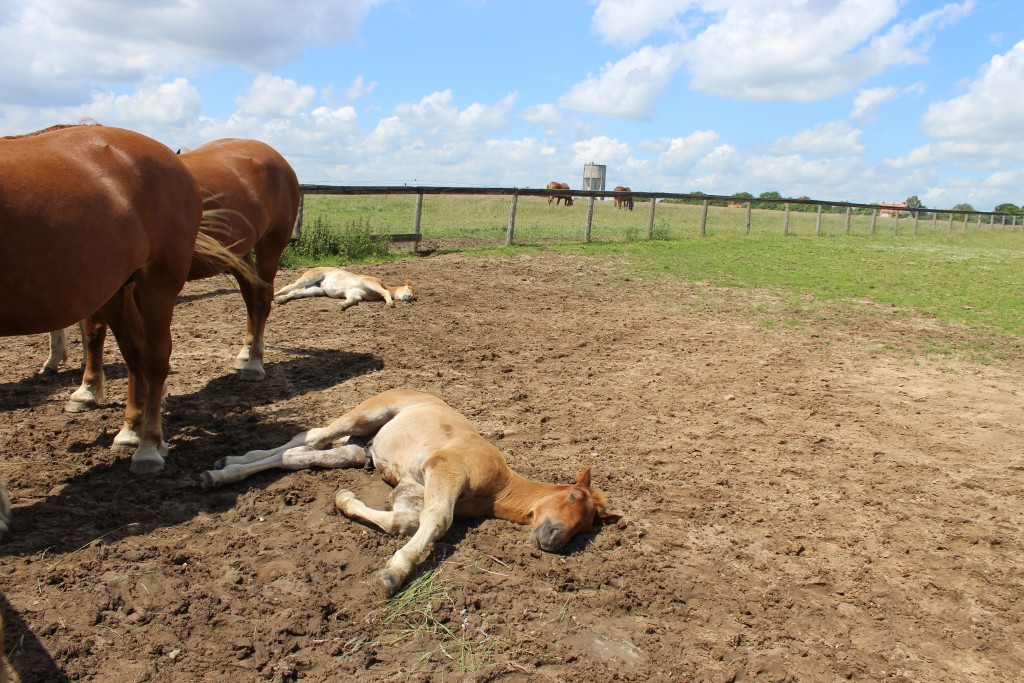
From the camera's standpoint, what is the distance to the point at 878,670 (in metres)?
2.99

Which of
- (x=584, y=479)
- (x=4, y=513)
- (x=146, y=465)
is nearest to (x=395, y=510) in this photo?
(x=584, y=479)

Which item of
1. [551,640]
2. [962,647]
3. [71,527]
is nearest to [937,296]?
[962,647]

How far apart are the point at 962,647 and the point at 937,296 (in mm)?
10687

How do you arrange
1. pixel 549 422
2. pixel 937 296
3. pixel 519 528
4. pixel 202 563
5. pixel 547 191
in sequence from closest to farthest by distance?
pixel 202 563 → pixel 519 528 → pixel 549 422 → pixel 937 296 → pixel 547 191

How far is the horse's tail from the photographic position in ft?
17.1

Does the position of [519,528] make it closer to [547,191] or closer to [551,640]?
[551,640]

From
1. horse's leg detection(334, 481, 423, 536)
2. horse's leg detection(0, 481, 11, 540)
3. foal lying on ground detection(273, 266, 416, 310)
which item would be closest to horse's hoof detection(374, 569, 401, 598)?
horse's leg detection(334, 481, 423, 536)

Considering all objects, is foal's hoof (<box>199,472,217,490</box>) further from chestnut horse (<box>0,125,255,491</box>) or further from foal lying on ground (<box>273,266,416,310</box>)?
foal lying on ground (<box>273,266,416,310</box>)

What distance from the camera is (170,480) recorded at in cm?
426

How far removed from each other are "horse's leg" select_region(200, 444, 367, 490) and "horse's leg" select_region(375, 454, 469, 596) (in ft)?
2.43

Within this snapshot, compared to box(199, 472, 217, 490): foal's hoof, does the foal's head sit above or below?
above

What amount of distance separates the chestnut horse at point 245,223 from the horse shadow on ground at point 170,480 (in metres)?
0.51

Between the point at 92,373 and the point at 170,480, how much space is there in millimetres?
1555

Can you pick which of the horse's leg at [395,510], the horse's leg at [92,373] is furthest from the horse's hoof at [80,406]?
the horse's leg at [395,510]
